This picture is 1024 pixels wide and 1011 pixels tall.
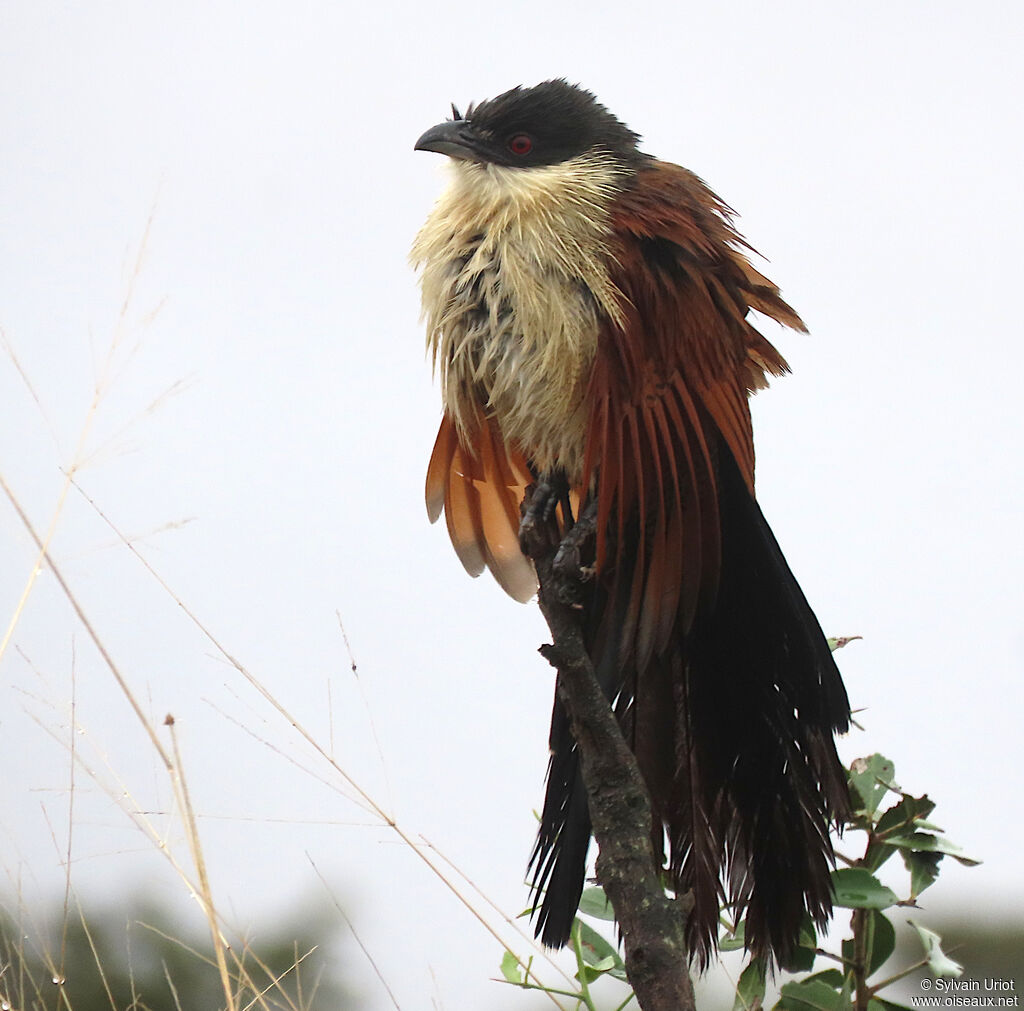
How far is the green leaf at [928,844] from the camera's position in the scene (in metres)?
1.62

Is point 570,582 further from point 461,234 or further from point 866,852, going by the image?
point 866,852

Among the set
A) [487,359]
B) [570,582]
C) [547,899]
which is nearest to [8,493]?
[487,359]

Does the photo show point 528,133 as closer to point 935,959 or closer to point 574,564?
point 574,564

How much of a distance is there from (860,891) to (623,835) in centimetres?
47

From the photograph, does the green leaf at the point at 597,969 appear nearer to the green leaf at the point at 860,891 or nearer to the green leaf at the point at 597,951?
the green leaf at the point at 597,951

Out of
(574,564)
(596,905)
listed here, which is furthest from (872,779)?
(574,564)

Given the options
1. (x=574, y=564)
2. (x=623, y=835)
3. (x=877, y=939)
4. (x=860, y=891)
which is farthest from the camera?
(x=877, y=939)

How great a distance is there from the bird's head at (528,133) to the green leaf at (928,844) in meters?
1.12

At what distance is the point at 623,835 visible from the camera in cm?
133

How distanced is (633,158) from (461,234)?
0.31 m

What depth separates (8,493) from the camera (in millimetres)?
1640

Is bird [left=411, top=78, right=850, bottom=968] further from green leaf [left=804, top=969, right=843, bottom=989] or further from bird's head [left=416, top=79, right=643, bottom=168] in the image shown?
green leaf [left=804, top=969, right=843, bottom=989]

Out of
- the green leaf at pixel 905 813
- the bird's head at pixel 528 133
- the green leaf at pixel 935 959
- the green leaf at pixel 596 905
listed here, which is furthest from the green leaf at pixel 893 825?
the bird's head at pixel 528 133

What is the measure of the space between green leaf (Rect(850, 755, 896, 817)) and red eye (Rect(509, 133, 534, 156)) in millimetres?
1082
